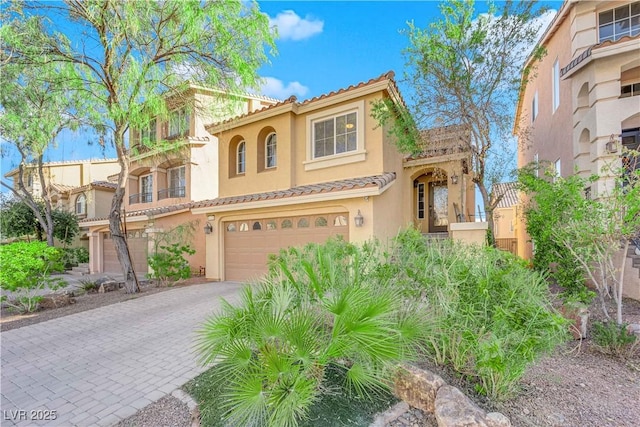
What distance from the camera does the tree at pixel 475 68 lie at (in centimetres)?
857

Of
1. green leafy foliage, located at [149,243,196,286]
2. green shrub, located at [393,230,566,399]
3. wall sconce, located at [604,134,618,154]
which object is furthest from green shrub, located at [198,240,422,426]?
green leafy foliage, located at [149,243,196,286]

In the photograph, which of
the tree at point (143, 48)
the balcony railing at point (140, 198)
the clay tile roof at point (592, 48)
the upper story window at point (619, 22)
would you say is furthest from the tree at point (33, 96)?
the upper story window at point (619, 22)

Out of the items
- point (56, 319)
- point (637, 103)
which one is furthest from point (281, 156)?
point (637, 103)

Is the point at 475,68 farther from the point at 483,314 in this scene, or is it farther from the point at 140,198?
the point at 140,198

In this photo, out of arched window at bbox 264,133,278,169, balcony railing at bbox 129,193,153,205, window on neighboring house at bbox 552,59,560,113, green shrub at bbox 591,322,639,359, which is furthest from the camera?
balcony railing at bbox 129,193,153,205

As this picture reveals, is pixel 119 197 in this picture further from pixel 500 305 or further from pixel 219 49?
pixel 500 305

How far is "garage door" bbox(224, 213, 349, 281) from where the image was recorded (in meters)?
11.1

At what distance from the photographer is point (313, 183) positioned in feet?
41.1

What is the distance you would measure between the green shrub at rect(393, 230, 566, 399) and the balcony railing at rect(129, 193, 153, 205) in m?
21.0

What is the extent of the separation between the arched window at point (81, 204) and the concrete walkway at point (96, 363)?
74.4 ft

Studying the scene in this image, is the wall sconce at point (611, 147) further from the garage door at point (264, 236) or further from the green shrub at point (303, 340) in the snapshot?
the green shrub at point (303, 340)

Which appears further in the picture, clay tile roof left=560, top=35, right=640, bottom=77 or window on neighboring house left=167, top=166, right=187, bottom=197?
window on neighboring house left=167, top=166, right=187, bottom=197

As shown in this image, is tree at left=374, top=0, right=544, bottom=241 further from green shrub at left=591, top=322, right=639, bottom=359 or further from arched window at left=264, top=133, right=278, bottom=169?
arched window at left=264, top=133, right=278, bottom=169

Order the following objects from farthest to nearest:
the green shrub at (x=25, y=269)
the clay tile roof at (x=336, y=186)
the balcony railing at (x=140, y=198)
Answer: the balcony railing at (x=140, y=198), the clay tile roof at (x=336, y=186), the green shrub at (x=25, y=269)
